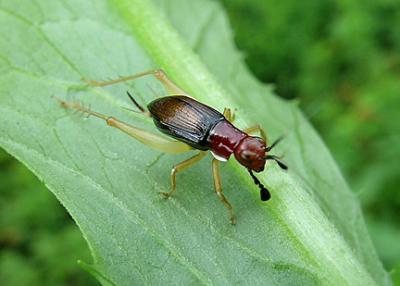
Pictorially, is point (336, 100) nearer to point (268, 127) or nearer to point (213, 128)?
point (268, 127)

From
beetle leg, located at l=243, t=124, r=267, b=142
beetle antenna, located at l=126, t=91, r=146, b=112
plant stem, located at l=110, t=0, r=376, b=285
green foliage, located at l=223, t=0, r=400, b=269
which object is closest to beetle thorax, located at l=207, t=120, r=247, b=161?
beetle leg, located at l=243, t=124, r=267, b=142

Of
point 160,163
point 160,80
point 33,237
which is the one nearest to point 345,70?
point 33,237

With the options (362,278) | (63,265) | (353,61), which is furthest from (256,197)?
(353,61)

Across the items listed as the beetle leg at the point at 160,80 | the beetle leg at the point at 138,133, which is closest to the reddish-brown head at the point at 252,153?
the beetle leg at the point at 138,133

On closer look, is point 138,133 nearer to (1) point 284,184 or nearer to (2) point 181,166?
(2) point 181,166

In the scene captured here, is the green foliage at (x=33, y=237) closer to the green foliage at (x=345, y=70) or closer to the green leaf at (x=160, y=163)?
the green leaf at (x=160, y=163)
